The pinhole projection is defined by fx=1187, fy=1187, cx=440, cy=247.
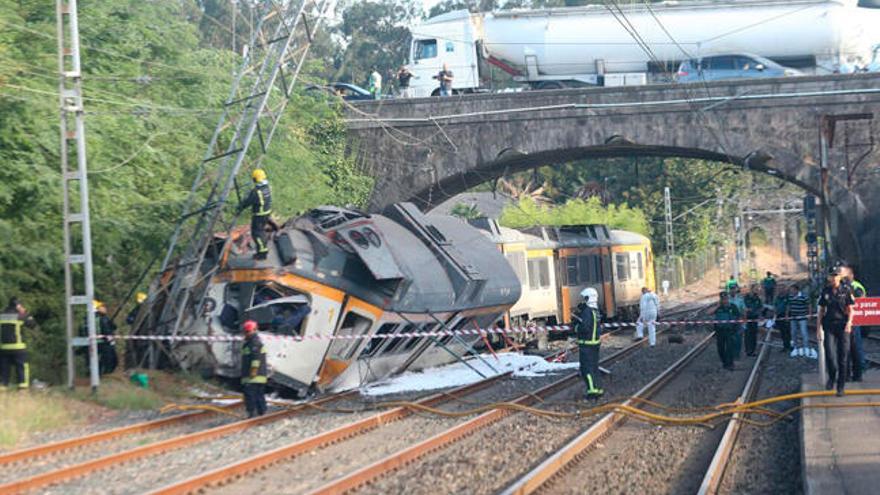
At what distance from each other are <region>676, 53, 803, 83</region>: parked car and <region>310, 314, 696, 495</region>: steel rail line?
87.1 ft

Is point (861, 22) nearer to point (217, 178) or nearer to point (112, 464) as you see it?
point (217, 178)

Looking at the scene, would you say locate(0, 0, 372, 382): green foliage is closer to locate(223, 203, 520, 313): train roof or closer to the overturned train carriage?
the overturned train carriage

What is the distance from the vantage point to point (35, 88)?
66.5 ft

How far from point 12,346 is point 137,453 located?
20.5ft

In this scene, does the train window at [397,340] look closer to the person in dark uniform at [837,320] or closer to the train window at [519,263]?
the person in dark uniform at [837,320]

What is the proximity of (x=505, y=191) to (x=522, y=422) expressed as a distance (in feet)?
212

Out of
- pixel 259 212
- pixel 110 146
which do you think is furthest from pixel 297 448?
pixel 110 146

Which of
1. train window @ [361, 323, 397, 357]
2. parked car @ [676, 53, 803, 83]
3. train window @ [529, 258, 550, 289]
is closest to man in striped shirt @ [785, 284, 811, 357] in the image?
train window @ [529, 258, 550, 289]

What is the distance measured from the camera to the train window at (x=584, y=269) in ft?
116

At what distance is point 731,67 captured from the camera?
1754 inches

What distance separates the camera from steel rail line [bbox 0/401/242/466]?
13.5 m

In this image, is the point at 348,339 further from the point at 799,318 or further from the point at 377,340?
the point at 799,318

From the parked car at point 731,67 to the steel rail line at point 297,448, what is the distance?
28011mm

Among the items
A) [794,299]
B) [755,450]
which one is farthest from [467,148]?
[755,450]
